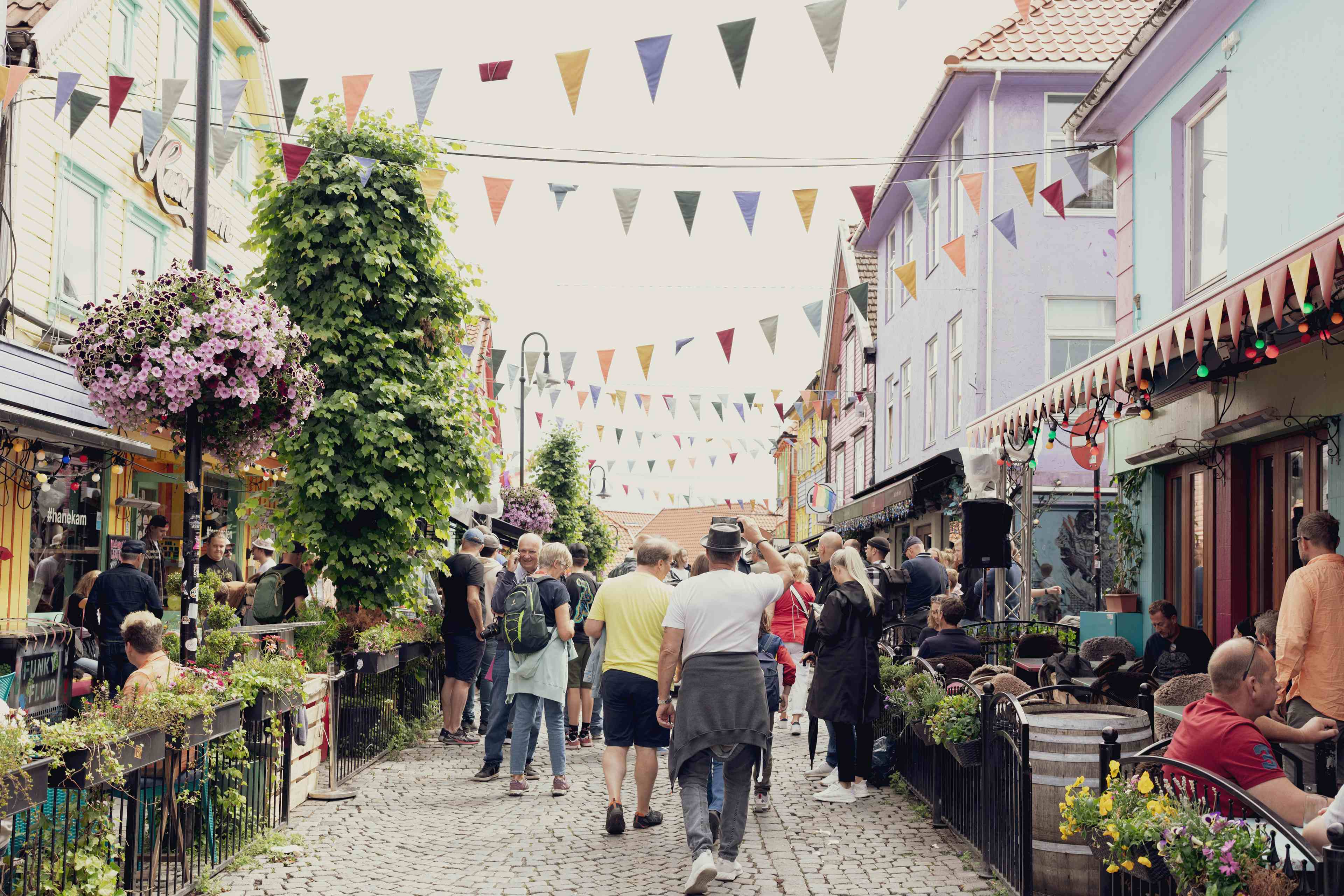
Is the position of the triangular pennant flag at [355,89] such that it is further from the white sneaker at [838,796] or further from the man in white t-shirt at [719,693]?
the white sneaker at [838,796]

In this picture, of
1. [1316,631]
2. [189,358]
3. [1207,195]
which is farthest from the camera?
[1207,195]

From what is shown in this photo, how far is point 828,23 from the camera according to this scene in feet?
28.6

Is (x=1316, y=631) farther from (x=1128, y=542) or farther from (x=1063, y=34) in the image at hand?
(x=1063, y=34)

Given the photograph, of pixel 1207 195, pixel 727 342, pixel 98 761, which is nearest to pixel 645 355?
pixel 727 342

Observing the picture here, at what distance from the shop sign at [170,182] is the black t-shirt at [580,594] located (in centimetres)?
784

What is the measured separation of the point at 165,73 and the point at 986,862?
15218 millimetres

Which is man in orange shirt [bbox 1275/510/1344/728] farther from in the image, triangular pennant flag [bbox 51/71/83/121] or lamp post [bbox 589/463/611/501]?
lamp post [bbox 589/463/611/501]

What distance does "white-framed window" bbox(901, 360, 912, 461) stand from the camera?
26.0m

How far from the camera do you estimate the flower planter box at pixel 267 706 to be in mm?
6742

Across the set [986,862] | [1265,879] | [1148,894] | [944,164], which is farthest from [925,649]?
[944,164]

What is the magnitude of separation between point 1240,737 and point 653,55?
672 cm

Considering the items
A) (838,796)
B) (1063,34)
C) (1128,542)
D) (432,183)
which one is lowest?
(838,796)

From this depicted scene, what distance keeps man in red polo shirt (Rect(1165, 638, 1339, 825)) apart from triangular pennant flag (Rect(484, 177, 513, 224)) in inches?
344

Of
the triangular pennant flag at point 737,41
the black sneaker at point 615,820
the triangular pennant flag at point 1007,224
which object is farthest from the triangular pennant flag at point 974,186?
the black sneaker at point 615,820
